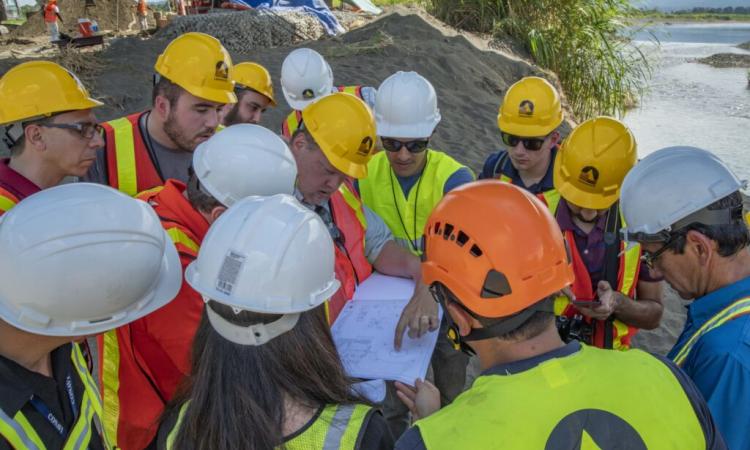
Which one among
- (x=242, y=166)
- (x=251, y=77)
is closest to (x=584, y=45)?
(x=251, y=77)

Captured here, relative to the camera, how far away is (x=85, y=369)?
1.68 metres

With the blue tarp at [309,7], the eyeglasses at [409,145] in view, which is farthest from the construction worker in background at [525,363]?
the blue tarp at [309,7]

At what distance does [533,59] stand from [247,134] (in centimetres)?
1136

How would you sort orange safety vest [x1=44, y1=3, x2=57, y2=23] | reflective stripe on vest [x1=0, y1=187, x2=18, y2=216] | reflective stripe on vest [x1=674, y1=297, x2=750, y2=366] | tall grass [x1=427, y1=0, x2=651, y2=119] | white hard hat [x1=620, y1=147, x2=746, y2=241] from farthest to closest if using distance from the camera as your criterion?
1. orange safety vest [x1=44, y1=3, x2=57, y2=23]
2. tall grass [x1=427, y1=0, x2=651, y2=119]
3. reflective stripe on vest [x1=0, y1=187, x2=18, y2=216]
4. white hard hat [x1=620, y1=147, x2=746, y2=241]
5. reflective stripe on vest [x1=674, y1=297, x2=750, y2=366]

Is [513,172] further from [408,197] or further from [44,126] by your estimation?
[44,126]

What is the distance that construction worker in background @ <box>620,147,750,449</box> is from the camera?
4.84ft

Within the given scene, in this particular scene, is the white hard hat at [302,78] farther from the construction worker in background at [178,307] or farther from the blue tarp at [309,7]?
the blue tarp at [309,7]

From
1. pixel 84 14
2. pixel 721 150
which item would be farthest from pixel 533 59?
pixel 84 14

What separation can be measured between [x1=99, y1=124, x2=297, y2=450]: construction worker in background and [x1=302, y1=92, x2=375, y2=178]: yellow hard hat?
501mm

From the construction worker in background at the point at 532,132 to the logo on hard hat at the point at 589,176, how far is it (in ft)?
2.83

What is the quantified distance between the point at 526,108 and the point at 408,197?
0.97m

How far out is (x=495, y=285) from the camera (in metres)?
1.31

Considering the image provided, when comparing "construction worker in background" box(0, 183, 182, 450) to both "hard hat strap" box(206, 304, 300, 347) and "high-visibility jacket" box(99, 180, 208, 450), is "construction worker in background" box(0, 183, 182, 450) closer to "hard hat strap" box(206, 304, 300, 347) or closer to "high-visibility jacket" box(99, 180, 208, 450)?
"high-visibility jacket" box(99, 180, 208, 450)

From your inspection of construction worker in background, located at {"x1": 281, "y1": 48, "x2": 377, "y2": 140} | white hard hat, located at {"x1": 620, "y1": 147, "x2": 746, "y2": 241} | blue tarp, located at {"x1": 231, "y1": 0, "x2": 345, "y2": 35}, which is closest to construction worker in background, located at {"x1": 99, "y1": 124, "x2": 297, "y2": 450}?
white hard hat, located at {"x1": 620, "y1": 147, "x2": 746, "y2": 241}
